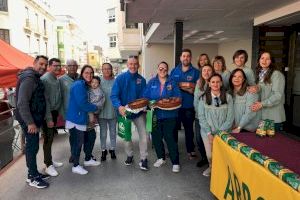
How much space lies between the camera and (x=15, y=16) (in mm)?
26594

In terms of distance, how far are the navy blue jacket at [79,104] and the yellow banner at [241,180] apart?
2.01 m

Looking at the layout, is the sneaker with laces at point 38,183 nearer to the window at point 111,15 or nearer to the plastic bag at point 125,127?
the plastic bag at point 125,127

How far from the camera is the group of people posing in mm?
3875

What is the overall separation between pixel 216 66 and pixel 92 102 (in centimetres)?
205

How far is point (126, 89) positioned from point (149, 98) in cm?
39

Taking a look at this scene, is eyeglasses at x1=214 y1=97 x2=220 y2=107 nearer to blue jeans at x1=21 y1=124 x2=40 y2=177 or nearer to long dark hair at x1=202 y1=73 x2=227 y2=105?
long dark hair at x1=202 y1=73 x2=227 y2=105

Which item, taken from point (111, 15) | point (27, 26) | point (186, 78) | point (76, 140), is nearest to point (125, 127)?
point (76, 140)

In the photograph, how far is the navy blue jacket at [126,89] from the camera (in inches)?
179

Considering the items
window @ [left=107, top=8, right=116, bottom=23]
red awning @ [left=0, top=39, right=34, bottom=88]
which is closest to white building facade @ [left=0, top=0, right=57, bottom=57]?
window @ [left=107, top=8, right=116, bottom=23]

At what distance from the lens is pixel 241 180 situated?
2688mm

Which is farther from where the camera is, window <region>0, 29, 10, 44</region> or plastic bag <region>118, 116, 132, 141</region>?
window <region>0, 29, 10, 44</region>

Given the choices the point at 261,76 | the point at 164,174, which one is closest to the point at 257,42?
the point at 261,76

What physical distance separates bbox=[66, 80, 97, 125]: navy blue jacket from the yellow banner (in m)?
2.01

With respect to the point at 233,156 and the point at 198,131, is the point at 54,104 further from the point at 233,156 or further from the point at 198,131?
the point at 233,156
